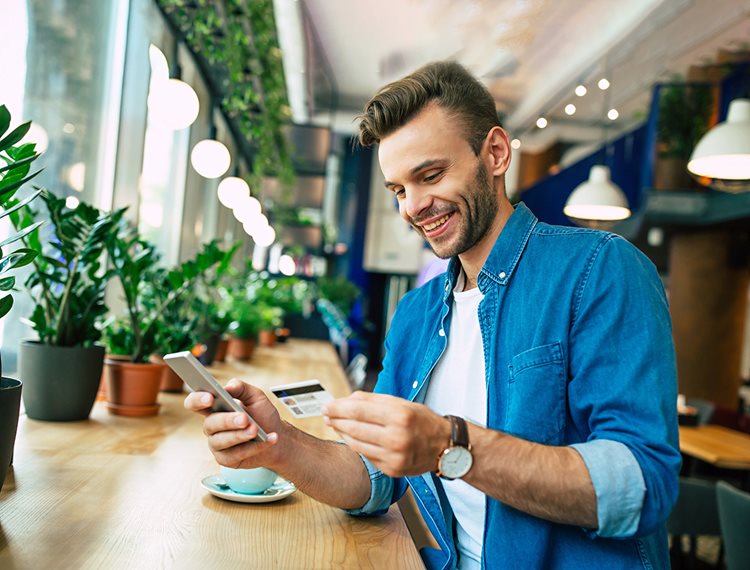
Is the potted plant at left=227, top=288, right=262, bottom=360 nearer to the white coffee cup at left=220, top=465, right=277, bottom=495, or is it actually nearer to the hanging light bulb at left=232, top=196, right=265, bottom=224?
the hanging light bulb at left=232, top=196, right=265, bottom=224

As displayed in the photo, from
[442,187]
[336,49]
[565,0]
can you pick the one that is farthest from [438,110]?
[336,49]

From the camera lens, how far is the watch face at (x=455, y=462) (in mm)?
1172

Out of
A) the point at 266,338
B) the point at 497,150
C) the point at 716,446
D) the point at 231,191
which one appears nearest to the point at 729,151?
the point at 716,446

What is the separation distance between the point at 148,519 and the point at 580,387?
87 centimetres

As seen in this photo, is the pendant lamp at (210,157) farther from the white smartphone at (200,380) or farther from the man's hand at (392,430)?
the man's hand at (392,430)

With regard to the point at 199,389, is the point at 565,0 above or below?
above

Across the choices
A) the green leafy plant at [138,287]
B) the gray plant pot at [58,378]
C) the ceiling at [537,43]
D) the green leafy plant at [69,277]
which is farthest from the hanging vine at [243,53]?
the gray plant pot at [58,378]

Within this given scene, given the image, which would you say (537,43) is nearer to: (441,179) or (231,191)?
(231,191)

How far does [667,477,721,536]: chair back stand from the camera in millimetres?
3764

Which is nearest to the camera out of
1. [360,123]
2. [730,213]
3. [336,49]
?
[360,123]

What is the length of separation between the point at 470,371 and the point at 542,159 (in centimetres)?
1340

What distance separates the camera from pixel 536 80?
1030 cm

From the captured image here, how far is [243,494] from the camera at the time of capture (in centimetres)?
156

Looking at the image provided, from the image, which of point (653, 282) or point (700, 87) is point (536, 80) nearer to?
point (700, 87)
